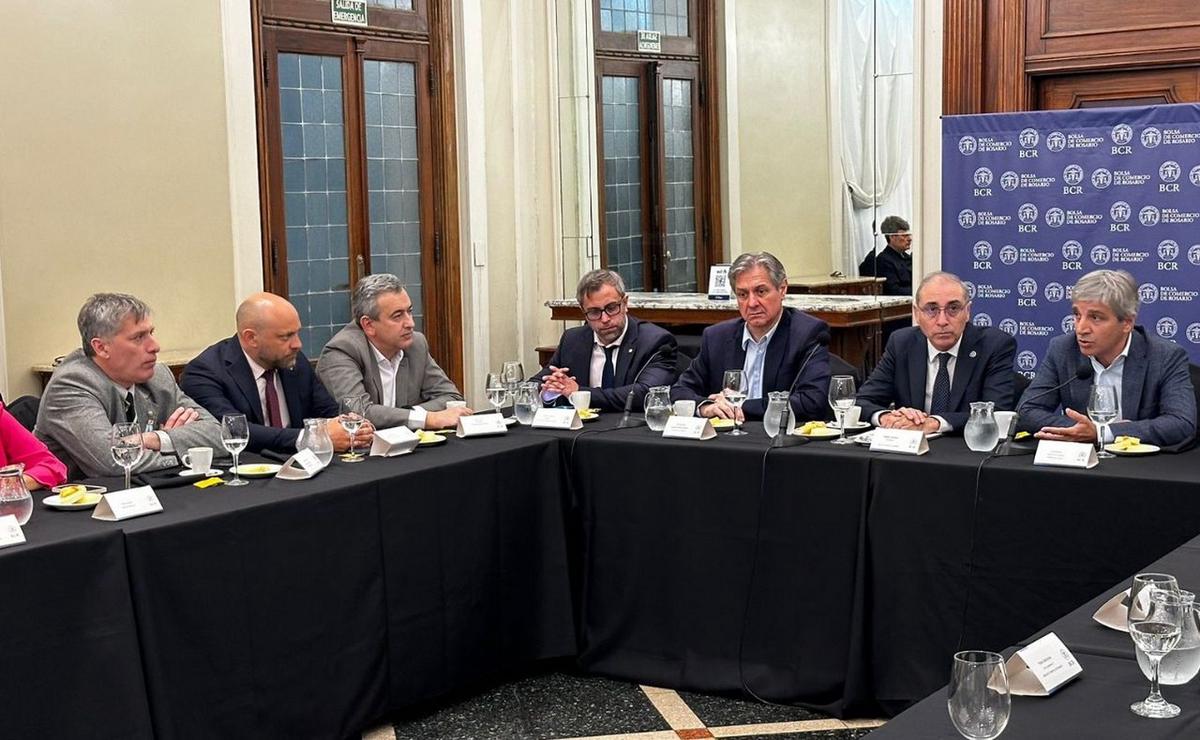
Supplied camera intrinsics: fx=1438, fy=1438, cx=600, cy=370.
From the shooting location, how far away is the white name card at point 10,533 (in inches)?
110

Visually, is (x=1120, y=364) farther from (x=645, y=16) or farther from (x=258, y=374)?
(x=645, y=16)

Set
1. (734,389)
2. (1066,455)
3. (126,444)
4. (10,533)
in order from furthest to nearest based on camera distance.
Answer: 1. (734,389)
2. (1066,455)
3. (126,444)
4. (10,533)

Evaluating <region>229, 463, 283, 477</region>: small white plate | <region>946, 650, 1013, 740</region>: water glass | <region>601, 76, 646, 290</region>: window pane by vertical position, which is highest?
<region>601, 76, 646, 290</region>: window pane

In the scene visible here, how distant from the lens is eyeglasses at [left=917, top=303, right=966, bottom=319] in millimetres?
4117

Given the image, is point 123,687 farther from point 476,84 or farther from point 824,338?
point 476,84

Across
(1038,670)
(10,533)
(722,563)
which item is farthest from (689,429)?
(1038,670)

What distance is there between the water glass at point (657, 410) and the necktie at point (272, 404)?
43.3 inches

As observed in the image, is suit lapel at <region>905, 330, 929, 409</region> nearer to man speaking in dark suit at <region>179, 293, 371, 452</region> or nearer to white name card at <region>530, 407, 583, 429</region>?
white name card at <region>530, 407, 583, 429</region>

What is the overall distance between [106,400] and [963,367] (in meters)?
2.35

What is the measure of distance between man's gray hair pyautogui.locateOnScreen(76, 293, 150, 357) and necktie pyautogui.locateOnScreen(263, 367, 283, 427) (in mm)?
601

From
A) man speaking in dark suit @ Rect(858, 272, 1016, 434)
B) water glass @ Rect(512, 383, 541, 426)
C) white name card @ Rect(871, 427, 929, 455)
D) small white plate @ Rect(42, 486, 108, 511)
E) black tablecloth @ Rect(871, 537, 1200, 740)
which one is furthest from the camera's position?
water glass @ Rect(512, 383, 541, 426)

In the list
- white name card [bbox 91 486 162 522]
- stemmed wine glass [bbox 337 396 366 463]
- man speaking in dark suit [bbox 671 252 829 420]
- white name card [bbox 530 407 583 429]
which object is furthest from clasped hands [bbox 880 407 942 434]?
white name card [bbox 91 486 162 522]

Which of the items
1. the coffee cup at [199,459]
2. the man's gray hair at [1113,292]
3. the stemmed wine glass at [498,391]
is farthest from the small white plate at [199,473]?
the man's gray hair at [1113,292]

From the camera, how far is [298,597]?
3.38 meters
